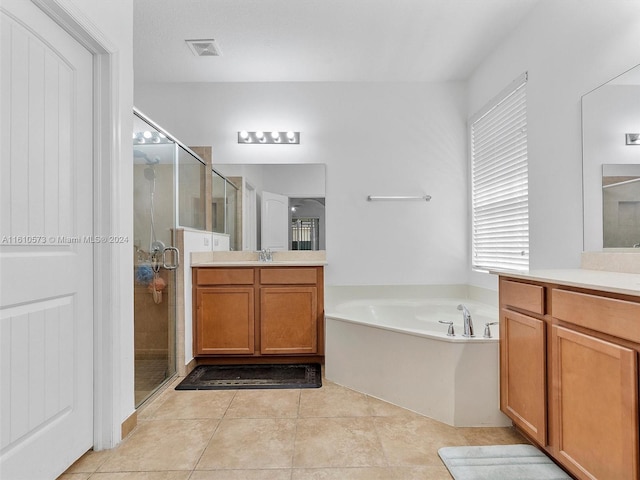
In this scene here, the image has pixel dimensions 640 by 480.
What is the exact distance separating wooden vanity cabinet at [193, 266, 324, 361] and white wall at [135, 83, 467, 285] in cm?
58

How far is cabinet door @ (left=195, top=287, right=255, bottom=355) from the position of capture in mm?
3057

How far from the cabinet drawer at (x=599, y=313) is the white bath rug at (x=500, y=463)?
0.67 meters

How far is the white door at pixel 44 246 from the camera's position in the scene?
132 cm

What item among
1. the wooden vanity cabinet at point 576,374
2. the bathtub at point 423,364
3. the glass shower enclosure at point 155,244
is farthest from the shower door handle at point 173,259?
the wooden vanity cabinet at point 576,374

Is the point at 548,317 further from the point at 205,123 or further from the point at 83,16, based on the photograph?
the point at 205,123

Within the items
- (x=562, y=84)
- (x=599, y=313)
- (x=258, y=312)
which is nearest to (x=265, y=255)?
(x=258, y=312)

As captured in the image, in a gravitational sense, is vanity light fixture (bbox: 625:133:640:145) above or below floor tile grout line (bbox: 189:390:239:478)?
above

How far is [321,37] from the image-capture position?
2.79 m

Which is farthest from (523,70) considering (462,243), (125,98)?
(125,98)

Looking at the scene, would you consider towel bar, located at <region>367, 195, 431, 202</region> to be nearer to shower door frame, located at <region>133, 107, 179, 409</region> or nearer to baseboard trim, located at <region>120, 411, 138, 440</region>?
shower door frame, located at <region>133, 107, 179, 409</region>

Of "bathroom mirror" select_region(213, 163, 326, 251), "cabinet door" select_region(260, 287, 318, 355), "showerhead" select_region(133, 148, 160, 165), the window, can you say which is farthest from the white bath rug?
"showerhead" select_region(133, 148, 160, 165)

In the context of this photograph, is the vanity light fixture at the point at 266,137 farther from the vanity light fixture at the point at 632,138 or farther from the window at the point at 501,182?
the vanity light fixture at the point at 632,138

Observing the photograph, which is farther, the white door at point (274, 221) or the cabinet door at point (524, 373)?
the white door at point (274, 221)

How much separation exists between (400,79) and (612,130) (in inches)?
79.6
